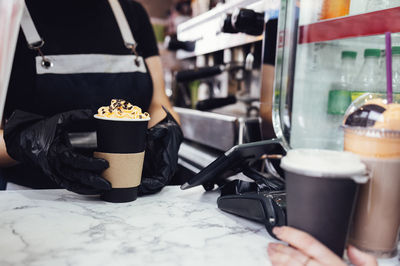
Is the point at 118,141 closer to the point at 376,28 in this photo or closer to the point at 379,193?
the point at 379,193

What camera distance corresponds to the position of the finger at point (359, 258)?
1.82 feet

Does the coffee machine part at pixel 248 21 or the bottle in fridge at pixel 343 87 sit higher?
the coffee machine part at pixel 248 21

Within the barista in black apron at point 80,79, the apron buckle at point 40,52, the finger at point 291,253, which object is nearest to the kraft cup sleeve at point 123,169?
the finger at point 291,253

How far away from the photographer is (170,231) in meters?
0.68

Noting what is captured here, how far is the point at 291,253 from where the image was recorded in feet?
1.85

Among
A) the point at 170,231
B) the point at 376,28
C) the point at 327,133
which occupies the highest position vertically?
the point at 376,28

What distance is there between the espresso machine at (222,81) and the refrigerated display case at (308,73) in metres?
0.12

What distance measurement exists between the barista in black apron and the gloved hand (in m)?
0.33

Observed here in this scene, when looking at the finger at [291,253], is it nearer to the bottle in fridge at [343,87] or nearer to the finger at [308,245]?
the finger at [308,245]

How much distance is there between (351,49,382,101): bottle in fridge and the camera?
108cm

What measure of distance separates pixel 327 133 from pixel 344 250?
→ 27.1 inches

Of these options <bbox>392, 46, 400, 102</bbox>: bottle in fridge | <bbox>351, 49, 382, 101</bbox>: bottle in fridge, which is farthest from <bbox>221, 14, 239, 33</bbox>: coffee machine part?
<bbox>392, 46, 400, 102</bbox>: bottle in fridge

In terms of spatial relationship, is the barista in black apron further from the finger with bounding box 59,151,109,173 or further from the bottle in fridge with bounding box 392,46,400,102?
the bottle in fridge with bounding box 392,46,400,102

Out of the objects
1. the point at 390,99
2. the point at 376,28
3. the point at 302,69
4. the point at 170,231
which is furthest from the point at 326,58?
the point at 170,231
